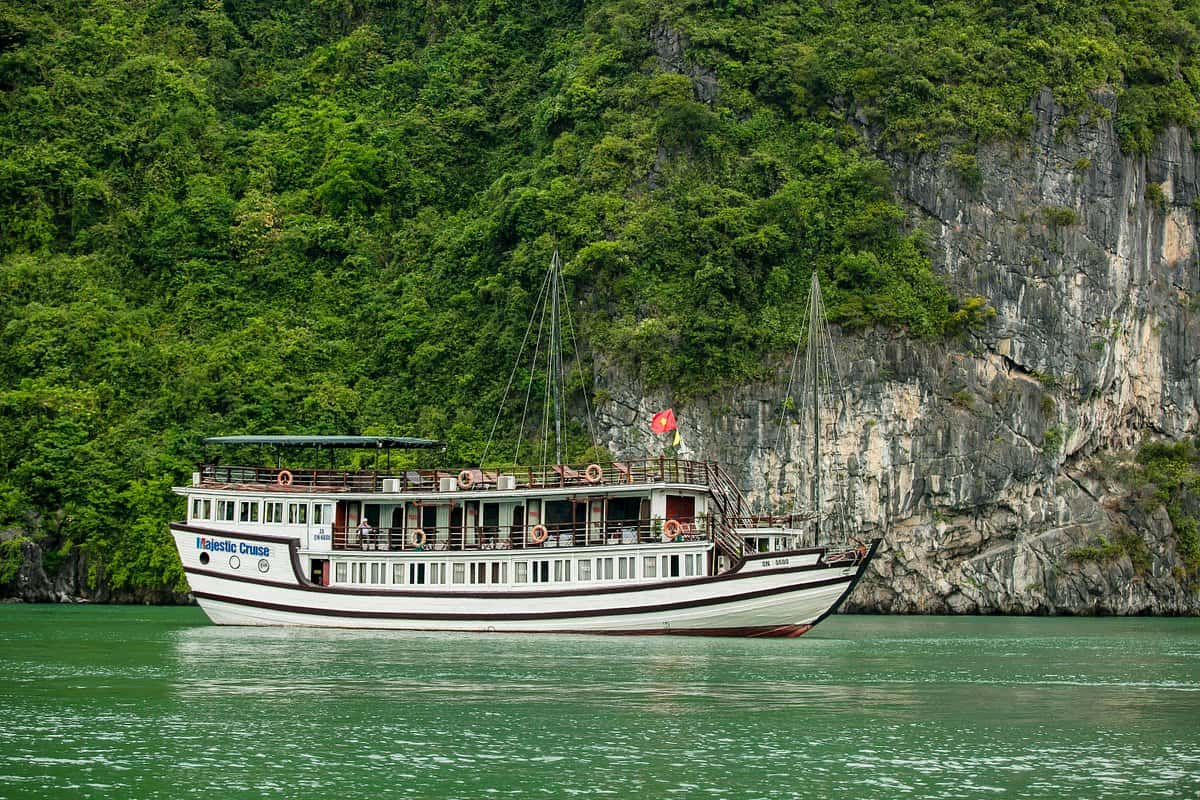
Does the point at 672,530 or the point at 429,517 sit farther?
the point at 429,517

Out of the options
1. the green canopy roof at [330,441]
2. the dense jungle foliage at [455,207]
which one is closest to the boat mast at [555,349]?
the dense jungle foliage at [455,207]

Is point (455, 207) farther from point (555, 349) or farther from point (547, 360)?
point (555, 349)

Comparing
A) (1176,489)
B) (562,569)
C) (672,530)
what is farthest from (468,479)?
(1176,489)

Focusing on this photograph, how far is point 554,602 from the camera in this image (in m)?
41.0

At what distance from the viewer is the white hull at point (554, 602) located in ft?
132

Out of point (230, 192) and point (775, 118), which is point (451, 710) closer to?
point (775, 118)

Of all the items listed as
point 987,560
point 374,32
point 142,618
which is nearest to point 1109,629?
point 987,560

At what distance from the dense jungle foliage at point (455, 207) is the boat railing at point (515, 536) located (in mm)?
17267

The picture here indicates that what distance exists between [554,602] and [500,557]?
203 centimetres

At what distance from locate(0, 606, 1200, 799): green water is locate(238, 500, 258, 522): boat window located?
4.80 m

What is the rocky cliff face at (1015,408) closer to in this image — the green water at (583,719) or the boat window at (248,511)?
the boat window at (248,511)

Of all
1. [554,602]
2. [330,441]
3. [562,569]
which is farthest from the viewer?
[330,441]

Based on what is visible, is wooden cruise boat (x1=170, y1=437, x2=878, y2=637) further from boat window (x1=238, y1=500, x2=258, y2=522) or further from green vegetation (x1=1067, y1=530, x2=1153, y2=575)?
green vegetation (x1=1067, y1=530, x2=1153, y2=575)

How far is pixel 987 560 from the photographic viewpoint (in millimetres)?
60625
